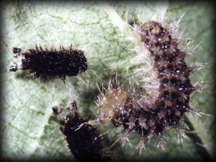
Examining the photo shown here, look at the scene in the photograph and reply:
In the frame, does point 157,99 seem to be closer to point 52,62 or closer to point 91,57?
point 91,57

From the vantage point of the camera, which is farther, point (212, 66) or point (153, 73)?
point (212, 66)

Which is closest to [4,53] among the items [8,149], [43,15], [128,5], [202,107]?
[43,15]

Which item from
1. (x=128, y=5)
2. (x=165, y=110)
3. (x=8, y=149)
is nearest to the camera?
(x=165, y=110)

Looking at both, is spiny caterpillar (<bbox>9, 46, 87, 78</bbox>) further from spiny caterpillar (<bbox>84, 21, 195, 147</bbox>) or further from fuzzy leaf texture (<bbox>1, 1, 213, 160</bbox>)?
spiny caterpillar (<bbox>84, 21, 195, 147</bbox>)

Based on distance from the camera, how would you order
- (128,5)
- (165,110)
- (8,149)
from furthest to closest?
(8,149), (128,5), (165,110)

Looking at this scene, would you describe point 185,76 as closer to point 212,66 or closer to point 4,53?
point 212,66
